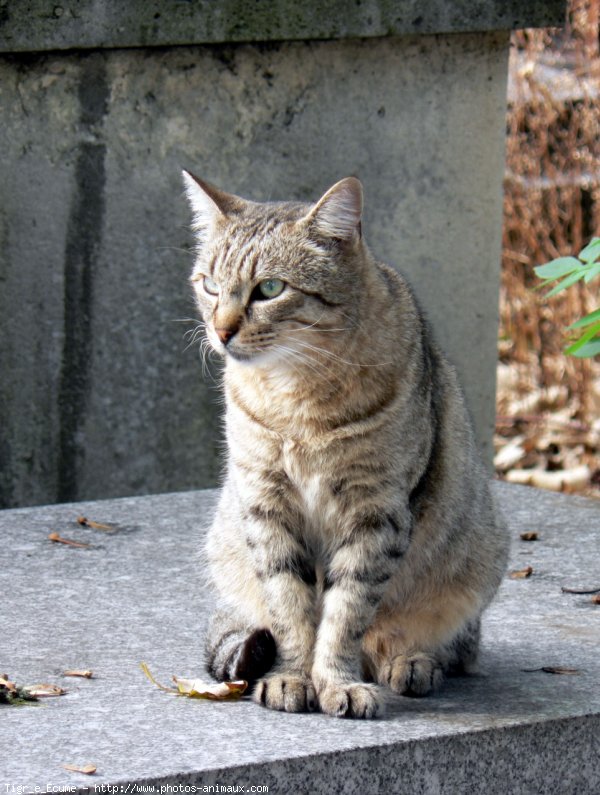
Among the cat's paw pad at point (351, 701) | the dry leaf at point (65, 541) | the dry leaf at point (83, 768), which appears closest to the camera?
the dry leaf at point (83, 768)

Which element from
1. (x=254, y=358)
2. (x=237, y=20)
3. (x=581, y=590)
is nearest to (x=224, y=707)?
(x=254, y=358)

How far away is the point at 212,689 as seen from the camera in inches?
115

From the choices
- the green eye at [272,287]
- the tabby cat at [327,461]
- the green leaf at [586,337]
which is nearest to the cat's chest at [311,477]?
the tabby cat at [327,461]

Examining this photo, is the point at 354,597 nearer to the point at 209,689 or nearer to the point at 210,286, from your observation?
the point at 209,689

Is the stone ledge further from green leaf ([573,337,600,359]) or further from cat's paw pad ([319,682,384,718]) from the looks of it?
cat's paw pad ([319,682,384,718])

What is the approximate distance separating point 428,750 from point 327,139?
317cm

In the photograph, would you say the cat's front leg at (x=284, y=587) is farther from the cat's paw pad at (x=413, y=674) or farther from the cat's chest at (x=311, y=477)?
the cat's paw pad at (x=413, y=674)

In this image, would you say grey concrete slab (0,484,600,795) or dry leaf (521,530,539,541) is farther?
dry leaf (521,530,539,541)

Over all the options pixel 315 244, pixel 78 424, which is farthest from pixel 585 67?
pixel 315 244

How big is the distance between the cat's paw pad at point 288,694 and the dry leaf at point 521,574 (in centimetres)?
126

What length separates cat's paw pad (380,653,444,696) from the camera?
9.94ft

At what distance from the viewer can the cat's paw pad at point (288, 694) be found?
2.84 metres

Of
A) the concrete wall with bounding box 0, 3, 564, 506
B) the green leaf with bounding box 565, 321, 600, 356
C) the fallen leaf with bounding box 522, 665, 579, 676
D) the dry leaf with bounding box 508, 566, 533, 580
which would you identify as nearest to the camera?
the fallen leaf with bounding box 522, 665, 579, 676

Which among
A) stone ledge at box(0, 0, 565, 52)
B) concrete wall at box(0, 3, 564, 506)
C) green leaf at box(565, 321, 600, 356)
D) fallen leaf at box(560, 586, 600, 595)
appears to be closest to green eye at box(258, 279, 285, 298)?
green leaf at box(565, 321, 600, 356)
